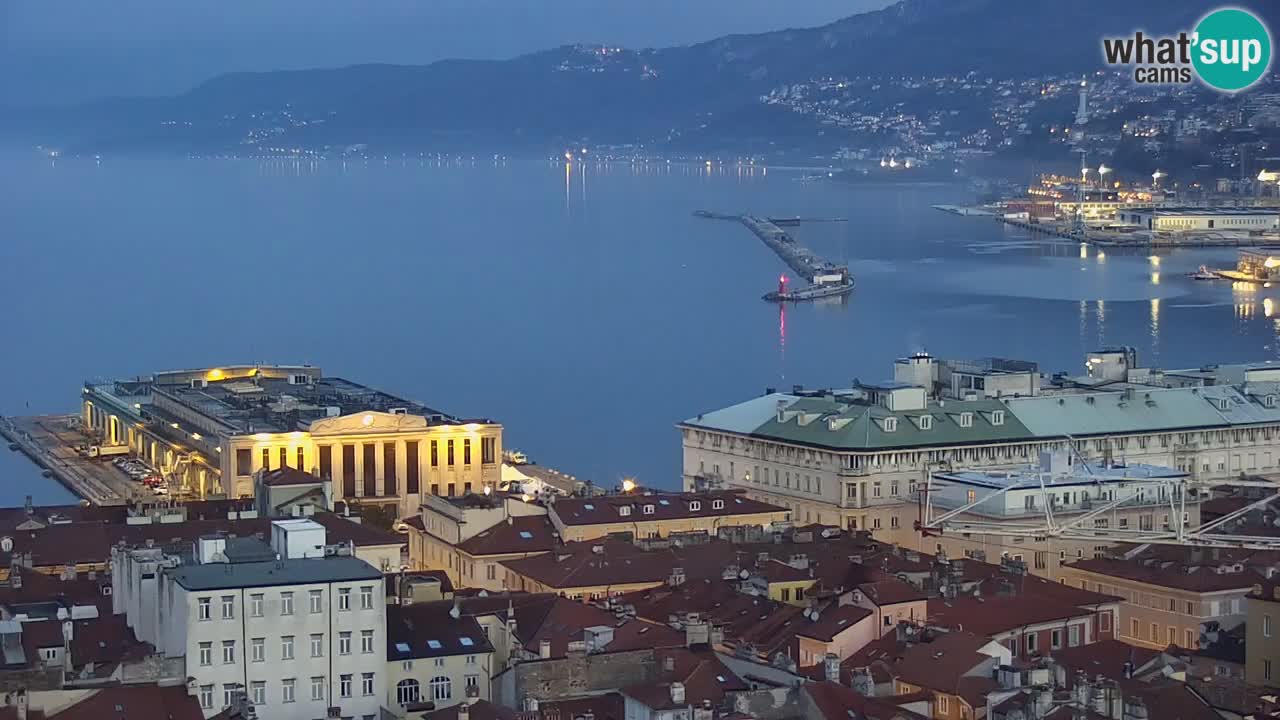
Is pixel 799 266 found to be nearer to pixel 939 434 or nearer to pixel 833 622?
pixel 939 434

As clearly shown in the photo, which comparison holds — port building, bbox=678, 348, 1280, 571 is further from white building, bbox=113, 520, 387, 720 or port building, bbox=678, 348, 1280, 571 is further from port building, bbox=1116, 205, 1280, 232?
port building, bbox=1116, 205, 1280, 232

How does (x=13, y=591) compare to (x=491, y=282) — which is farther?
(x=491, y=282)

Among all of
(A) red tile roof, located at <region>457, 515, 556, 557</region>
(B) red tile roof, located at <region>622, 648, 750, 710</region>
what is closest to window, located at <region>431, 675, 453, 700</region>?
(B) red tile roof, located at <region>622, 648, 750, 710</region>

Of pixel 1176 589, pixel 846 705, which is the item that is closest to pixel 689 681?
pixel 846 705

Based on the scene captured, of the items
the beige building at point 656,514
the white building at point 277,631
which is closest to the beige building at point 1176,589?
the beige building at point 656,514

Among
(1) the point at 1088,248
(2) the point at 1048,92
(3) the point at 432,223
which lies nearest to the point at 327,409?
(1) the point at 1088,248

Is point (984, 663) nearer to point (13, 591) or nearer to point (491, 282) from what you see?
point (13, 591)
